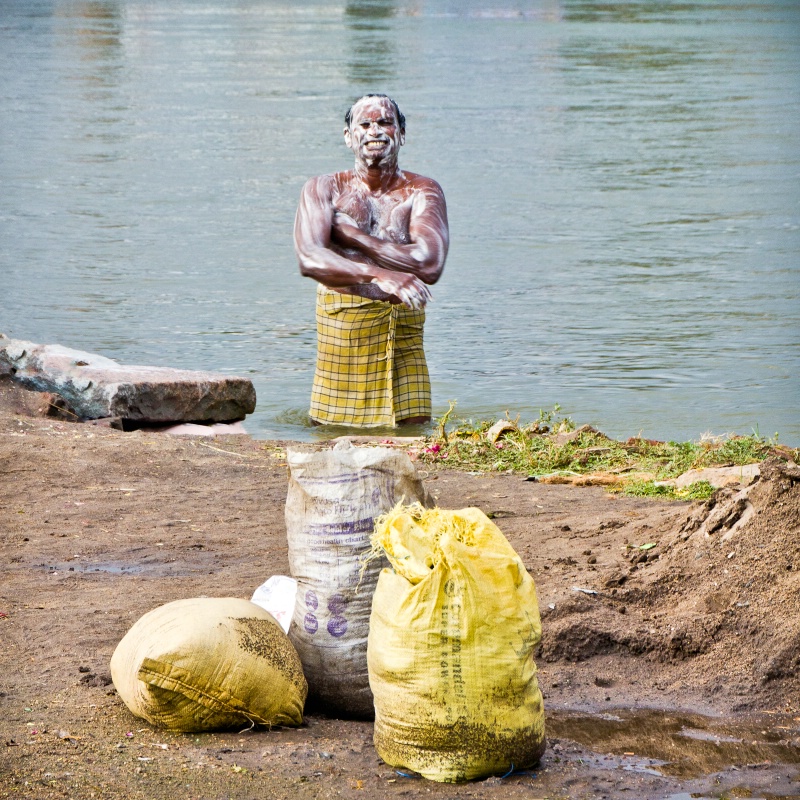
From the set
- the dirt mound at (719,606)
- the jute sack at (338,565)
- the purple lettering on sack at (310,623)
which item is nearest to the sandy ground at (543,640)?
the dirt mound at (719,606)

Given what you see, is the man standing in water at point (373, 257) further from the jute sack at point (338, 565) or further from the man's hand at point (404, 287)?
the jute sack at point (338, 565)

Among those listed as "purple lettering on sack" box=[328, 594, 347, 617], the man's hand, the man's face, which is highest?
the man's face

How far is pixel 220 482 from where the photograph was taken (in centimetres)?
642

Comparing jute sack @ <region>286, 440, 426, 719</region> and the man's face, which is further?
the man's face

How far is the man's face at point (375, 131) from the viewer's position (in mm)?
7293

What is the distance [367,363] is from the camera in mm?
7758

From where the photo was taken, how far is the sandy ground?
3461mm

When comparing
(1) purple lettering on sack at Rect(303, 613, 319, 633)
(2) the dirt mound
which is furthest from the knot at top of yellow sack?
(2) the dirt mound

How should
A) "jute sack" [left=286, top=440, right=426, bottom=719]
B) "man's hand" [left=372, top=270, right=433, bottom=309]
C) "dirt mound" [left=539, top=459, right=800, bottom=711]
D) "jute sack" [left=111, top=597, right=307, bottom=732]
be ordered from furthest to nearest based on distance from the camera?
"man's hand" [left=372, top=270, right=433, bottom=309]
"dirt mound" [left=539, top=459, right=800, bottom=711]
"jute sack" [left=286, top=440, right=426, bottom=719]
"jute sack" [left=111, top=597, right=307, bottom=732]

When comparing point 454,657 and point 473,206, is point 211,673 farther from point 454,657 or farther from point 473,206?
point 473,206

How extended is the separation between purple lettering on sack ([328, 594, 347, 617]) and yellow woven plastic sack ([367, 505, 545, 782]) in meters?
0.41

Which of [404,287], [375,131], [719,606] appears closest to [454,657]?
[719,606]

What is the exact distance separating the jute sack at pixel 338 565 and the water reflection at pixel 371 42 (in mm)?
21942

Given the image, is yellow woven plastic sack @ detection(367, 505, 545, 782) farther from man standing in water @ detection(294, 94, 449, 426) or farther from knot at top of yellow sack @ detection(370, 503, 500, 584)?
man standing in water @ detection(294, 94, 449, 426)
